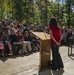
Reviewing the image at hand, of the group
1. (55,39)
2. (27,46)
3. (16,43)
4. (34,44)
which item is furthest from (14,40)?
(55,39)

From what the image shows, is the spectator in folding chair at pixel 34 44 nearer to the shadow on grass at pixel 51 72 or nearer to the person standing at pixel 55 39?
the person standing at pixel 55 39

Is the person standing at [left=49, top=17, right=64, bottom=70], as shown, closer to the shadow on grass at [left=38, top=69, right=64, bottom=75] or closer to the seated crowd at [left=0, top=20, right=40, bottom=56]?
the shadow on grass at [left=38, top=69, right=64, bottom=75]

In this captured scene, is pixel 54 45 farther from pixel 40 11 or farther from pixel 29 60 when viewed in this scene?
pixel 40 11

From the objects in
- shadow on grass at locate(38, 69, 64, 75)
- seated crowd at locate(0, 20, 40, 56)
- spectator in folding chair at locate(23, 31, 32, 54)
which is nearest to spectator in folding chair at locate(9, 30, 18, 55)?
seated crowd at locate(0, 20, 40, 56)

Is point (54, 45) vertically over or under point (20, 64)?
over

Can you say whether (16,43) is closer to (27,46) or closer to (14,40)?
(14,40)

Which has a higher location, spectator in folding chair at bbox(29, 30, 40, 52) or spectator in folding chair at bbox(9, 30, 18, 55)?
spectator in folding chair at bbox(9, 30, 18, 55)

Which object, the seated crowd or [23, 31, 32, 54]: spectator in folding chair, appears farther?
[23, 31, 32, 54]: spectator in folding chair

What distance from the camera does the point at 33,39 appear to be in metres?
15.4

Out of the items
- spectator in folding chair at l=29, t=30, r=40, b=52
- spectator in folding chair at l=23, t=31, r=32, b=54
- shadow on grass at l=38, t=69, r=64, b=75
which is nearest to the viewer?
shadow on grass at l=38, t=69, r=64, b=75

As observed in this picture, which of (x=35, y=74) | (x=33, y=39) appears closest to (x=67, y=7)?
(x=33, y=39)

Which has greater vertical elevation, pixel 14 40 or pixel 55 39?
pixel 55 39

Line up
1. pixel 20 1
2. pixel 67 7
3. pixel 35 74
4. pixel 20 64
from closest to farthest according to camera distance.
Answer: pixel 35 74
pixel 20 64
pixel 20 1
pixel 67 7

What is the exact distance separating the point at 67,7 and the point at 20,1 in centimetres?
1084
